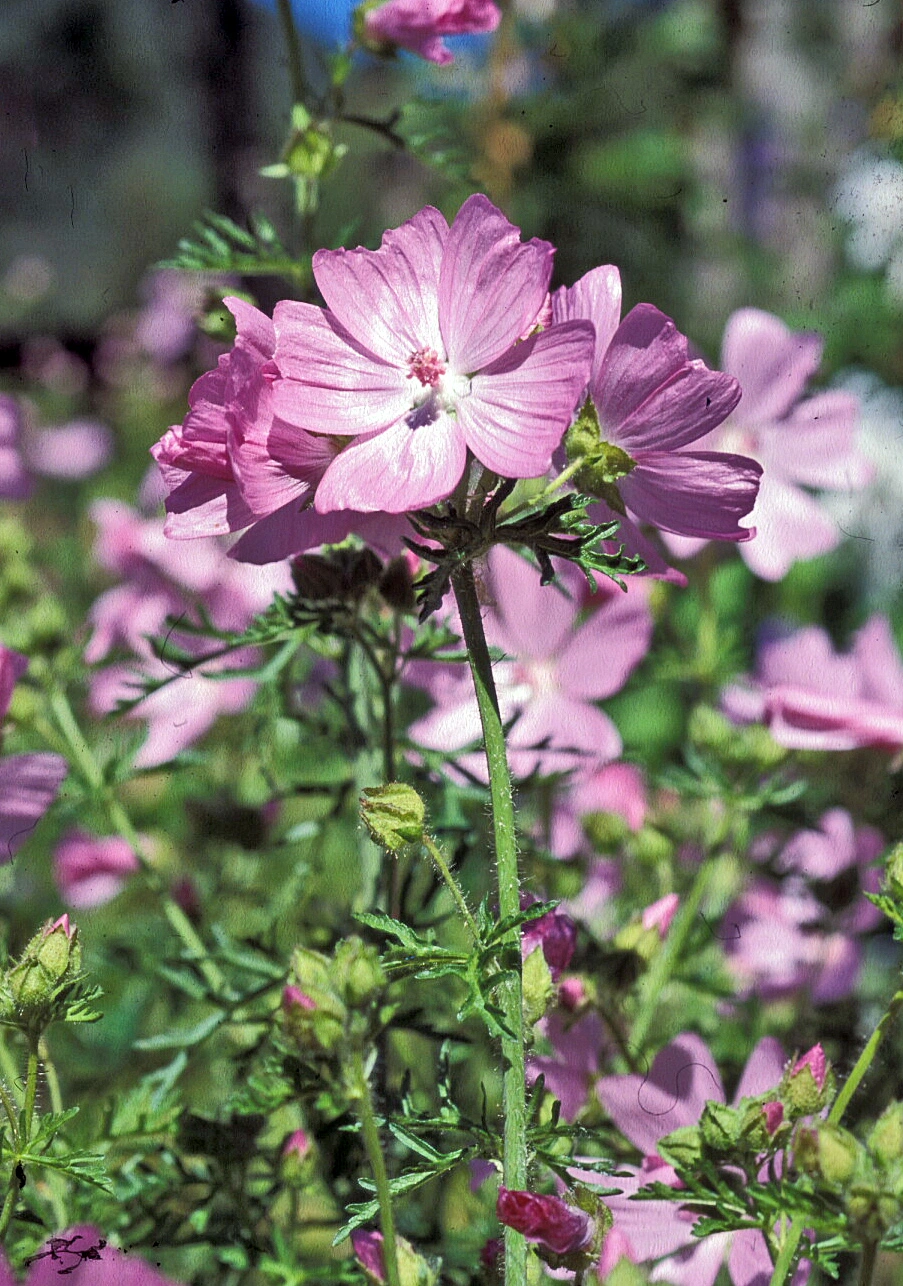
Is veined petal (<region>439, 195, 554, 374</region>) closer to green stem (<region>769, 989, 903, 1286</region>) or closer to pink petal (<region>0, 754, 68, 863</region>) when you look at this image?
green stem (<region>769, 989, 903, 1286</region>)

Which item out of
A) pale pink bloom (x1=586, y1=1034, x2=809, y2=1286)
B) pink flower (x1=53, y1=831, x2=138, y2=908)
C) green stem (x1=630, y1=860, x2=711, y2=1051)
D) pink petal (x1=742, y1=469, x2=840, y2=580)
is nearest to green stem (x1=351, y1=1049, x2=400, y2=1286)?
pale pink bloom (x1=586, y1=1034, x2=809, y2=1286)

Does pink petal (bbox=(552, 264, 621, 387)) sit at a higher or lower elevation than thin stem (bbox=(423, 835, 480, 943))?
higher

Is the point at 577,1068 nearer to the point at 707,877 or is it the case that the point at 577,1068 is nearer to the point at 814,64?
the point at 707,877

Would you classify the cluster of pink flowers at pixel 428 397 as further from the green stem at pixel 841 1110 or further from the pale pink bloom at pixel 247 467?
the green stem at pixel 841 1110

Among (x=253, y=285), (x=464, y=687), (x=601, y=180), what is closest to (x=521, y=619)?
(x=464, y=687)

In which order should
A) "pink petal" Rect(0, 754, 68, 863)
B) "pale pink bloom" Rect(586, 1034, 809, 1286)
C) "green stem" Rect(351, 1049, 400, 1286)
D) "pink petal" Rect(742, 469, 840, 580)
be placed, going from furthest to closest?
1. "pink petal" Rect(742, 469, 840, 580)
2. "pink petal" Rect(0, 754, 68, 863)
3. "pale pink bloom" Rect(586, 1034, 809, 1286)
4. "green stem" Rect(351, 1049, 400, 1286)

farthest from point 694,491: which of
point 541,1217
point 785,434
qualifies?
point 785,434

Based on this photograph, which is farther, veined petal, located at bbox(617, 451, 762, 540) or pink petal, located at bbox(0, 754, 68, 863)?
pink petal, located at bbox(0, 754, 68, 863)
